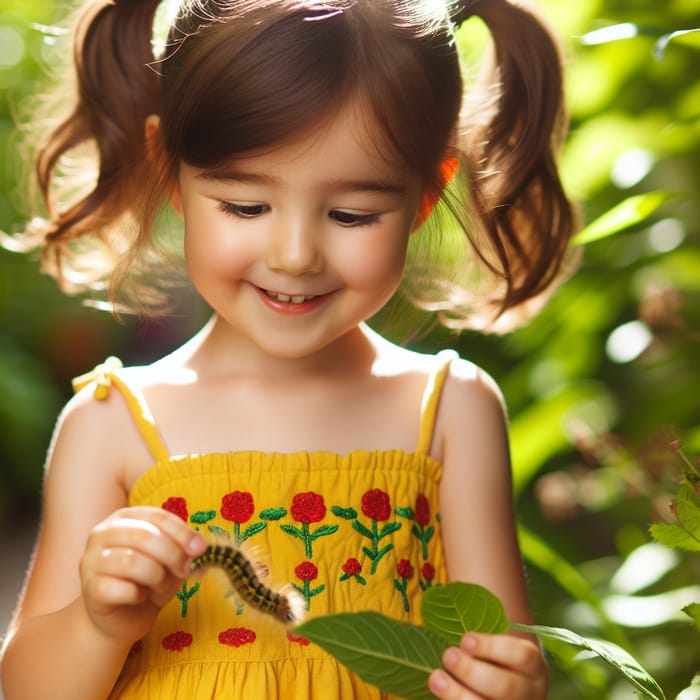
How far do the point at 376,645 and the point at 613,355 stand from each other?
0.90 metres

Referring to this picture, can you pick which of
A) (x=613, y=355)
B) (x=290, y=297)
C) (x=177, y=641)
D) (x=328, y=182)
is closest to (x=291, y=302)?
(x=290, y=297)

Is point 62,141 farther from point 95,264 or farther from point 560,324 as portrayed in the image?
point 560,324

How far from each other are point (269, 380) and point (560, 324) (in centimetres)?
70

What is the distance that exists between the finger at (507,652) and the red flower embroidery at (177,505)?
0.35 m

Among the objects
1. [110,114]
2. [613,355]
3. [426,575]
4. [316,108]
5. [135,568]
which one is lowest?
[613,355]

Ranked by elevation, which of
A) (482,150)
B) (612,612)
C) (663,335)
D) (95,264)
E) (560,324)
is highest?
(482,150)

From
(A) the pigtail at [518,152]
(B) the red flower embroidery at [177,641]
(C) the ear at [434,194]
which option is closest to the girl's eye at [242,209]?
(C) the ear at [434,194]

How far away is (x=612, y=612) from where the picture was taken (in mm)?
1463

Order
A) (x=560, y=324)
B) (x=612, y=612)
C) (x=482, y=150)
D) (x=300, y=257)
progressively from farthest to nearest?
(x=560, y=324), (x=612, y=612), (x=482, y=150), (x=300, y=257)

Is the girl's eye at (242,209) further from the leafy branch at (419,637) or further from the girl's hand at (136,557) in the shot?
the leafy branch at (419,637)

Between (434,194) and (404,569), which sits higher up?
(434,194)

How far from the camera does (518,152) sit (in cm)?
118

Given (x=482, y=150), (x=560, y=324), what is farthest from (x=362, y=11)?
(x=560, y=324)

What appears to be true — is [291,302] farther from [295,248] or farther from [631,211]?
[631,211]
